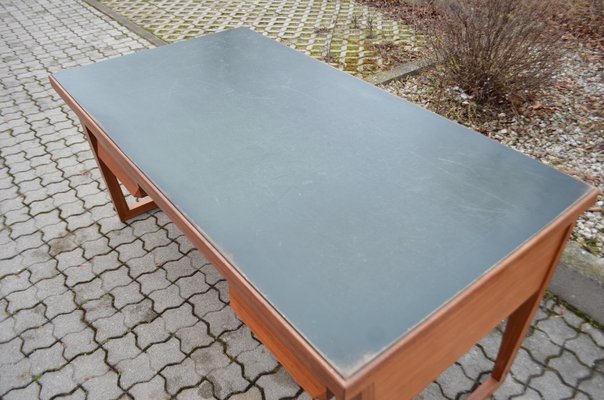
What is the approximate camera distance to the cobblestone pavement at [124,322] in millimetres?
2064

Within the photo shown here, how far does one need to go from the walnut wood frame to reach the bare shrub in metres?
2.44

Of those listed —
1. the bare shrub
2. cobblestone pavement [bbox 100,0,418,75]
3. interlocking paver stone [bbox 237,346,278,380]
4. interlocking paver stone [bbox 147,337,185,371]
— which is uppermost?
the bare shrub

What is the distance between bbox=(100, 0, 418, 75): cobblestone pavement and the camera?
16.4 ft

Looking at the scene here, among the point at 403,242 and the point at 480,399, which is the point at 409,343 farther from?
the point at 480,399

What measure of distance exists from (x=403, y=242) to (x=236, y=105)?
1088 mm

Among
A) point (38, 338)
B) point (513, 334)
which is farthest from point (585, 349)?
point (38, 338)

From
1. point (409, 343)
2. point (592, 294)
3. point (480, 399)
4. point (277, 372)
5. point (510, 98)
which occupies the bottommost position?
point (277, 372)

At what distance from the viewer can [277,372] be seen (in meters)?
2.11

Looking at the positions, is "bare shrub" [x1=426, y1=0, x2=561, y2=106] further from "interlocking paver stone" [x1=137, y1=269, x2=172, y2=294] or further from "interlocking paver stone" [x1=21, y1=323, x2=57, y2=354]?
"interlocking paver stone" [x1=21, y1=323, x2=57, y2=354]

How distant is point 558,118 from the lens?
3523mm

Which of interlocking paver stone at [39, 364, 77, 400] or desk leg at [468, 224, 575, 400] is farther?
interlocking paver stone at [39, 364, 77, 400]

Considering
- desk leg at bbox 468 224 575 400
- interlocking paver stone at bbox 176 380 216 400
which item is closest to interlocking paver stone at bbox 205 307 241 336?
interlocking paver stone at bbox 176 380 216 400

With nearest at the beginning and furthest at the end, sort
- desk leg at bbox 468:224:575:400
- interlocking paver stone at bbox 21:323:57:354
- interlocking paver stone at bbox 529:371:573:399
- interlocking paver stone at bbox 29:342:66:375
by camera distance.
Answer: desk leg at bbox 468:224:575:400 < interlocking paver stone at bbox 529:371:573:399 < interlocking paver stone at bbox 29:342:66:375 < interlocking paver stone at bbox 21:323:57:354

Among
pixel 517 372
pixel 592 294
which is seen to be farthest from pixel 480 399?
pixel 592 294
